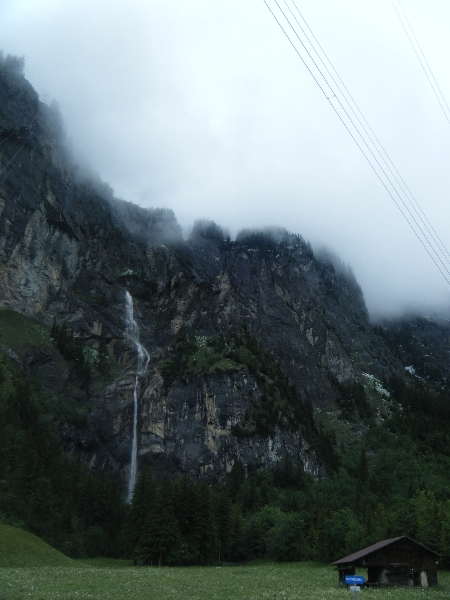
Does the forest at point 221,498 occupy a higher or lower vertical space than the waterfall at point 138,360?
lower

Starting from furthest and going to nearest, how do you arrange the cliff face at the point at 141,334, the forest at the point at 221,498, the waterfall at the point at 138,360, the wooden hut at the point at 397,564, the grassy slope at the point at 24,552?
the cliff face at the point at 141,334, the waterfall at the point at 138,360, the forest at the point at 221,498, the grassy slope at the point at 24,552, the wooden hut at the point at 397,564

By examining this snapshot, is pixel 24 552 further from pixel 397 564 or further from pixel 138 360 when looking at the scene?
pixel 138 360

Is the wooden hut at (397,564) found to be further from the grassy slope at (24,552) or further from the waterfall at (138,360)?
the waterfall at (138,360)

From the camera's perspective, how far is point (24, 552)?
52219 mm

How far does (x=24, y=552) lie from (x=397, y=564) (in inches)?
1350

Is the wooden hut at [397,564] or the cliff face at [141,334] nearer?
the wooden hut at [397,564]

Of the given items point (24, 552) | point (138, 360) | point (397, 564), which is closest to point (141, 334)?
point (138, 360)

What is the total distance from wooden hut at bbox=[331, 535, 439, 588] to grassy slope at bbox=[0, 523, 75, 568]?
1102 inches

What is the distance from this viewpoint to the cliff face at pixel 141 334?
454 ft

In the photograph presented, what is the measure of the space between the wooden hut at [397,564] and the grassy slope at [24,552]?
2799 centimetres

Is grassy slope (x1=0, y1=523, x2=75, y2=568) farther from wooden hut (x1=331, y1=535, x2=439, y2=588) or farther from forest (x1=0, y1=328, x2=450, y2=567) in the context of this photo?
wooden hut (x1=331, y1=535, x2=439, y2=588)

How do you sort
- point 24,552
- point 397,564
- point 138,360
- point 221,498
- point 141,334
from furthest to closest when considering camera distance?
point 141,334, point 138,360, point 221,498, point 24,552, point 397,564

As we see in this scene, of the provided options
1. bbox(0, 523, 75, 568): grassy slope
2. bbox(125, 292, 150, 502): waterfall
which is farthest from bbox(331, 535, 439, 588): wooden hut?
bbox(125, 292, 150, 502): waterfall

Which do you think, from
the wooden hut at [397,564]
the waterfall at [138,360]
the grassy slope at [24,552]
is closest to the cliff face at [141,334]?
the waterfall at [138,360]
